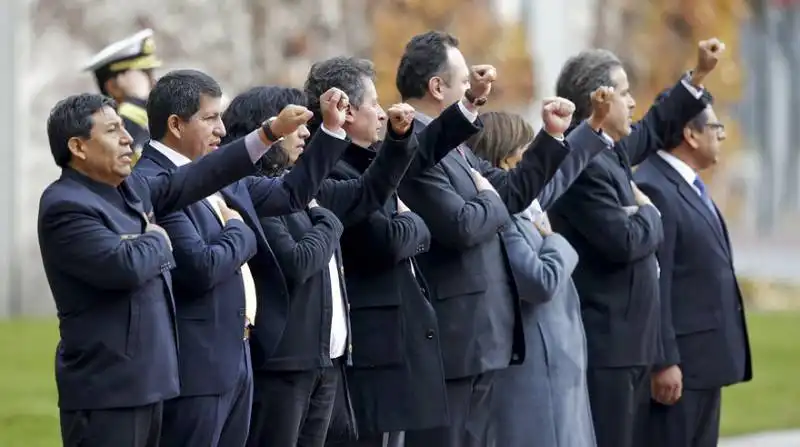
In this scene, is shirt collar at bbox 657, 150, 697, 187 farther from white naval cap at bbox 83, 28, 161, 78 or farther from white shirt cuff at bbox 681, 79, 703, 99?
white naval cap at bbox 83, 28, 161, 78

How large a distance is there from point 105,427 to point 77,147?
88 centimetres

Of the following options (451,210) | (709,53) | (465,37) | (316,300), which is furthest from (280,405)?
(465,37)

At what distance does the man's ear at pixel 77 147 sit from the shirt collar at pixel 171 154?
47cm

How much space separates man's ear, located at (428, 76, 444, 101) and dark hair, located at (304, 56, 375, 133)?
Result: 278 millimetres

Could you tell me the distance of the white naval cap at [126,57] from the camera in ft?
30.9

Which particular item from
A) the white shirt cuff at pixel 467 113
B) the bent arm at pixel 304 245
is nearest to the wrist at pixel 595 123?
the white shirt cuff at pixel 467 113

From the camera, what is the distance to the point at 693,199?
8516 mm

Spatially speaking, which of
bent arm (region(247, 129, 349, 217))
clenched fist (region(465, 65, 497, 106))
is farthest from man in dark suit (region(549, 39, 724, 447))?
bent arm (region(247, 129, 349, 217))

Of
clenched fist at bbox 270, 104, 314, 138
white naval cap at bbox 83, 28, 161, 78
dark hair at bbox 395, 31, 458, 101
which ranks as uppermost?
Result: white naval cap at bbox 83, 28, 161, 78

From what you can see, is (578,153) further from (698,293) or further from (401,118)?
(698,293)

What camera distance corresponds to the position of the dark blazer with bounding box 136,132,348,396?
20.2 ft

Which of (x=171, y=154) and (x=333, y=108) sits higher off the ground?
(x=333, y=108)

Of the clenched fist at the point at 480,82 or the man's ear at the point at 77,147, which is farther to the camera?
the clenched fist at the point at 480,82

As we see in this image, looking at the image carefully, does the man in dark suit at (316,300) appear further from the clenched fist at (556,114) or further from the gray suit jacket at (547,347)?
the gray suit jacket at (547,347)
